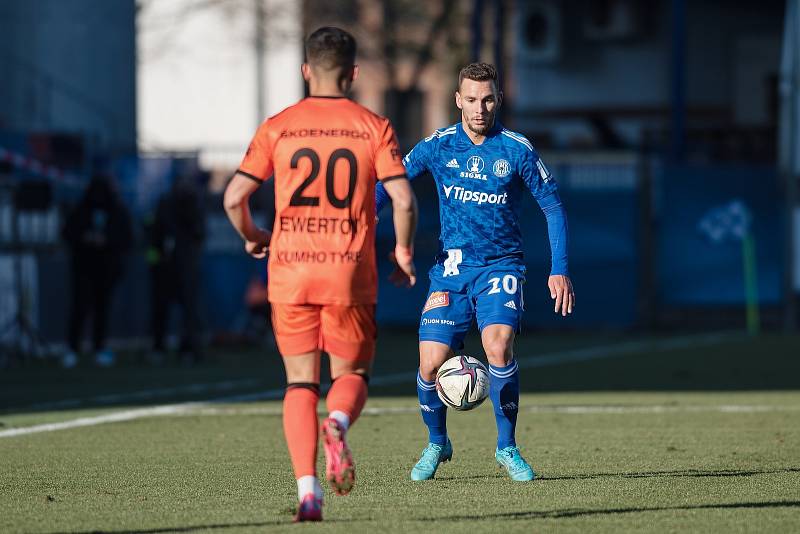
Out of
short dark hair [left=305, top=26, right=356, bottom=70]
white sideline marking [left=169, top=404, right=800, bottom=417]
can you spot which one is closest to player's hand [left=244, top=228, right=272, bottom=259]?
short dark hair [left=305, top=26, right=356, bottom=70]

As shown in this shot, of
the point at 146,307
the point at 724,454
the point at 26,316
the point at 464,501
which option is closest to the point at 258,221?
the point at 146,307

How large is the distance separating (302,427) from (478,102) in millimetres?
2179

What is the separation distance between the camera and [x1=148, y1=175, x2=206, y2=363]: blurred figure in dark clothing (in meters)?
17.8

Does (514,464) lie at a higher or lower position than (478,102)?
lower

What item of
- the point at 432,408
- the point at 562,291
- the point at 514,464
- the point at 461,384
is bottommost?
the point at 514,464

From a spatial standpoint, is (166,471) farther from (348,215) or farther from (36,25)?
(36,25)

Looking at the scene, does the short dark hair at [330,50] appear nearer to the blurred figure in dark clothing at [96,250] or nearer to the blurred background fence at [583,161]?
the blurred background fence at [583,161]

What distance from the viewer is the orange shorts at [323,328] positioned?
6.50 meters

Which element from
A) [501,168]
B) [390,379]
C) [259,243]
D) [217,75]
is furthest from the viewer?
[217,75]

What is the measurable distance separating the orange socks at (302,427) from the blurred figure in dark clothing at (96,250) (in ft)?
36.5

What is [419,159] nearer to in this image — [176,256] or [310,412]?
[310,412]

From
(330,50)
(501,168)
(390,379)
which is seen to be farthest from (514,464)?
(390,379)

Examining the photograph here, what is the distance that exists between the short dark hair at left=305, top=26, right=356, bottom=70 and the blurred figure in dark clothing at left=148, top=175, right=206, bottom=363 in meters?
11.4

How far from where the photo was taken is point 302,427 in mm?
6422
